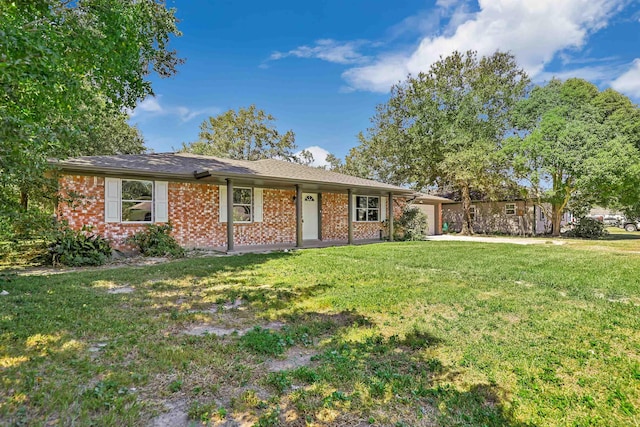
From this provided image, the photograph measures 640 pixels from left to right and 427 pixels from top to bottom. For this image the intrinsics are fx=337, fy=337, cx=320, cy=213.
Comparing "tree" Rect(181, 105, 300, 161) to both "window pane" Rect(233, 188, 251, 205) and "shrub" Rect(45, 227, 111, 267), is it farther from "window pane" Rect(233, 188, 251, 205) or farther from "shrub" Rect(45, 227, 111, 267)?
"shrub" Rect(45, 227, 111, 267)

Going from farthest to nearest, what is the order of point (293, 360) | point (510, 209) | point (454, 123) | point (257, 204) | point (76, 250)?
point (510, 209) < point (454, 123) < point (257, 204) < point (76, 250) < point (293, 360)

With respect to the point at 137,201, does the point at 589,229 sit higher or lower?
lower

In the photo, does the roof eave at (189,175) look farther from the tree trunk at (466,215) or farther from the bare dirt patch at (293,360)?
the tree trunk at (466,215)

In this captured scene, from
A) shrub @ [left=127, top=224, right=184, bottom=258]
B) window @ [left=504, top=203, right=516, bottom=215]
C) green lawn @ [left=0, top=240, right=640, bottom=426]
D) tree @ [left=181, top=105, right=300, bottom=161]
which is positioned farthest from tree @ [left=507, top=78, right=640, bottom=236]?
tree @ [left=181, top=105, right=300, bottom=161]

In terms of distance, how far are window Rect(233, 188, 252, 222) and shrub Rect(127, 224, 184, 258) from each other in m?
2.78

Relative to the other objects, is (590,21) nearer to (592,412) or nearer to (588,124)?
(588,124)

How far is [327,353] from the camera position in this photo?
117 inches

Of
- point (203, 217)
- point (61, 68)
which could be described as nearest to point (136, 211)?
point (203, 217)

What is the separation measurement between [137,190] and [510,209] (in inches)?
864

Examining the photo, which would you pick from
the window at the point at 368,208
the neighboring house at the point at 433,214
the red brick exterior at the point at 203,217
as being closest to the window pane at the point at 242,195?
the red brick exterior at the point at 203,217

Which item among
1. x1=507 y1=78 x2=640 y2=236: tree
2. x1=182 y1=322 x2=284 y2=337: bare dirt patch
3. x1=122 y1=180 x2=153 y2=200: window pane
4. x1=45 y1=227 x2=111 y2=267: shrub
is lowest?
x1=182 y1=322 x2=284 y2=337: bare dirt patch

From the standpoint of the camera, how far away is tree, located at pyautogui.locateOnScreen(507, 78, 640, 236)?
14.9m

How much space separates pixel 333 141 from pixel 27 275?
2957cm

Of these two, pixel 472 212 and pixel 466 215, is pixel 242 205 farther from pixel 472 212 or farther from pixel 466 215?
pixel 472 212
